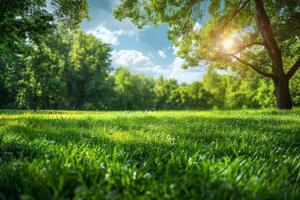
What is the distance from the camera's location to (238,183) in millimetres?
2768

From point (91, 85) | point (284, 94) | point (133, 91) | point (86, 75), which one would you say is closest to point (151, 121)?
point (284, 94)

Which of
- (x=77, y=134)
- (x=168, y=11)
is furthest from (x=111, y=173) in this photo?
(x=168, y=11)

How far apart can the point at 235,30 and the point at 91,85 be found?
2138 inches

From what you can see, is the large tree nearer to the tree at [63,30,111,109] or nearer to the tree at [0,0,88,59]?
the tree at [0,0,88,59]

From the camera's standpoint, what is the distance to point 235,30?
2738 centimetres

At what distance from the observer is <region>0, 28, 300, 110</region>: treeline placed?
182 feet

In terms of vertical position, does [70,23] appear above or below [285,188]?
above

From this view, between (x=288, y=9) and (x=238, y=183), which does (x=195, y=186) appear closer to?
(x=238, y=183)

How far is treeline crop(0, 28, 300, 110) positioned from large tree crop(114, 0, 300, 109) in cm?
405

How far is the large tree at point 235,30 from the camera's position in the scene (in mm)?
22109

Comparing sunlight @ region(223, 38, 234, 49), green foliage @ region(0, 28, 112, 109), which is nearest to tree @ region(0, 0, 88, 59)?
sunlight @ region(223, 38, 234, 49)

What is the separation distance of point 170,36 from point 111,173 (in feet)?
71.9

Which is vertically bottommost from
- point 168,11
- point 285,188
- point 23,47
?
point 285,188

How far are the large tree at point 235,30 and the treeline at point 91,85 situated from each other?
4.05 m
